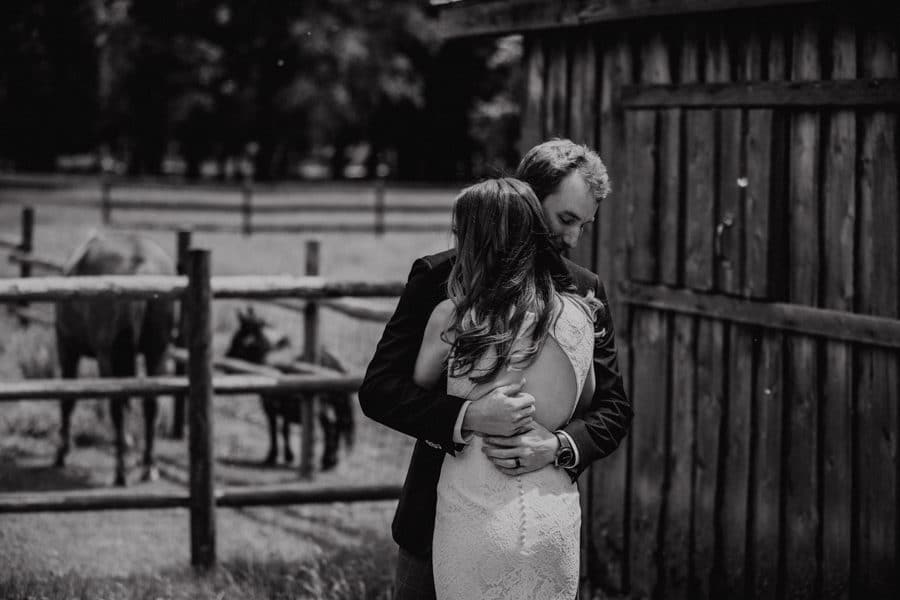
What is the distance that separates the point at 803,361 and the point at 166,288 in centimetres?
300

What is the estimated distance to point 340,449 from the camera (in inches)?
368

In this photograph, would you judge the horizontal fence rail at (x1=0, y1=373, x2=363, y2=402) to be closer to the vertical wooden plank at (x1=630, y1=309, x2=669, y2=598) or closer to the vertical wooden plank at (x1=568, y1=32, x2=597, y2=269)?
the vertical wooden plank at (x1=568, y1=32, x2=597, y2=269)

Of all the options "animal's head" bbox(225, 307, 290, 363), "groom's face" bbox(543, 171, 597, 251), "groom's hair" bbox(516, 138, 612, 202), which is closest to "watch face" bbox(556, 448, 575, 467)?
"groom's face" bbox(543, 171, 597, 251)

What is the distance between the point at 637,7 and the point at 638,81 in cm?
43

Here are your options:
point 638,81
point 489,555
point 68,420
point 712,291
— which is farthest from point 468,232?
point 68,420

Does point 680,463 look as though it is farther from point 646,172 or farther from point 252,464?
point 252,464

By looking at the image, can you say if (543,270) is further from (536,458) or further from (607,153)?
(607,153)

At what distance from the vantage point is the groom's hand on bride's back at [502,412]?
2.97 m

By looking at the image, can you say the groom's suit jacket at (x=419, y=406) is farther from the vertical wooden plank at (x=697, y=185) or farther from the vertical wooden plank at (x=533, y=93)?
the vertical wooden plank at (x=533, y=93)

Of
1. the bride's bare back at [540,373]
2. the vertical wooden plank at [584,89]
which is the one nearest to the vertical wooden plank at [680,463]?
the vertical wooden plank at [584,89]

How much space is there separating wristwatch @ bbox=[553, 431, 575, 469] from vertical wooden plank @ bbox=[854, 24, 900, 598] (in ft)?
6.38

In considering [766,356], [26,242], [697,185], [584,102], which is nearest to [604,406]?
[766,356]

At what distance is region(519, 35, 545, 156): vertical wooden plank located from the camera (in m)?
6.42

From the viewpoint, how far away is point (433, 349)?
310 cm
